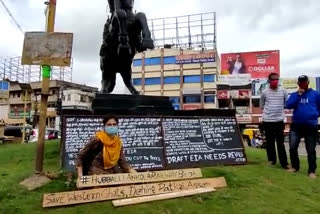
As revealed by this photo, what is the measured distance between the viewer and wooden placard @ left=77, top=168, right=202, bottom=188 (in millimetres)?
4410

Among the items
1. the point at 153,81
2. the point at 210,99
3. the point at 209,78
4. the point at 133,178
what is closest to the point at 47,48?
the point at 133,178

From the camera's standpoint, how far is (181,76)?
5600 centimetres

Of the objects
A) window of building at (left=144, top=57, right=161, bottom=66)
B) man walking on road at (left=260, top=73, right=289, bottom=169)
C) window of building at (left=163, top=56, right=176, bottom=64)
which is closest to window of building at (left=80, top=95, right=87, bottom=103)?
window of building at (left=144, top=57, right=161, bottom=66)

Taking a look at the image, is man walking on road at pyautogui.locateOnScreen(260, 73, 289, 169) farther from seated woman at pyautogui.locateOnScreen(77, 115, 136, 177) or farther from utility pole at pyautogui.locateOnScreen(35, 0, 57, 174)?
utility pole at pyautogui.locateOnScreen(35, 0, 57, 174)

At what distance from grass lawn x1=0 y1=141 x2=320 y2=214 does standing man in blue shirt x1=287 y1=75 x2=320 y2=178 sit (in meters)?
0.41

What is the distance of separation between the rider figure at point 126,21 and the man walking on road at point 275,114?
253 centimetres

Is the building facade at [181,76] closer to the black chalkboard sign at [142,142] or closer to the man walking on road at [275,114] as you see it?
the man walking on road at [275,114]

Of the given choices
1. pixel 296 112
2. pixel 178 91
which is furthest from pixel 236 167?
pixel 178 91

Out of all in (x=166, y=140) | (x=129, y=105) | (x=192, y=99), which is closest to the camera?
(x=166, y=140)

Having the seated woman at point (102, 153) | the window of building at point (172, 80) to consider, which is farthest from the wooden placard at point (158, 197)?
the window of building at point (172, 80)

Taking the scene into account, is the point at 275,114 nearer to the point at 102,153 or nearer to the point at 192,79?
the point at 102,153

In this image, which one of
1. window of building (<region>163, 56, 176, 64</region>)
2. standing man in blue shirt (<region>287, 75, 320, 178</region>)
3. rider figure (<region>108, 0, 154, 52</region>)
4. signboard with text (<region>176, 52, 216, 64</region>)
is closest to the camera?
standing man in blue shirt (<region>287, 75, 320, 178</region>)

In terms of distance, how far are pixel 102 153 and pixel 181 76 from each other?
170ft

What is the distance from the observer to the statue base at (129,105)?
7496 mm
